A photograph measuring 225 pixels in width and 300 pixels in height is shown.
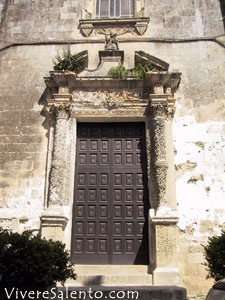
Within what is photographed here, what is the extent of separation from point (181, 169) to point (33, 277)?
433 centimetres

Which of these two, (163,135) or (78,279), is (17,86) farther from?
(78,279)

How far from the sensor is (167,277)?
635 centimetres

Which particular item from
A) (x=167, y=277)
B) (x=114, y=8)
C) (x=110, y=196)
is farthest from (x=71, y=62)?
(x=167, y=277)

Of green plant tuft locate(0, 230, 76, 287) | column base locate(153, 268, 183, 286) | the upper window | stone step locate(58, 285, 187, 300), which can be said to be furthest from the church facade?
green plant tuft locate(0, 230, 76, 287)

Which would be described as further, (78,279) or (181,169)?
(181,169)

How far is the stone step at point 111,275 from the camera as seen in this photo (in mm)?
6531

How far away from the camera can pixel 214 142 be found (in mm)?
7891

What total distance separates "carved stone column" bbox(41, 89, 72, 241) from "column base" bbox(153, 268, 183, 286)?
2.11 meters

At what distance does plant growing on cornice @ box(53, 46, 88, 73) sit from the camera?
8.24 meters

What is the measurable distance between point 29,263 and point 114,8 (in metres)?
8.03

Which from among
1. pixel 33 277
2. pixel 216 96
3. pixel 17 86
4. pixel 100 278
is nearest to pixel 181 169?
pixel 216 96

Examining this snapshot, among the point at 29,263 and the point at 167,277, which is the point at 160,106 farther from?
the point at 29,263

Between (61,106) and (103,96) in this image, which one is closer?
(61,106)

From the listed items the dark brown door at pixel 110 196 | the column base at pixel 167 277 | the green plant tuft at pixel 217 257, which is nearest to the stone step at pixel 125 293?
the green plant tuft at pixel 217 257
